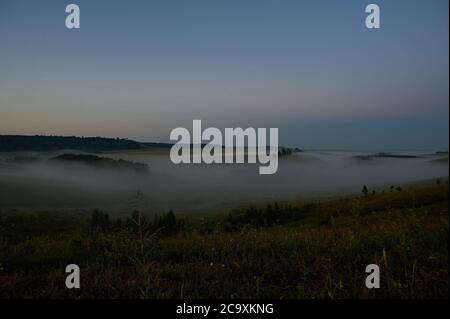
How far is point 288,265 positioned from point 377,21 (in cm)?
325

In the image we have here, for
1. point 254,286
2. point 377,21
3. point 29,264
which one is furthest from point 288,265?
point 29,264

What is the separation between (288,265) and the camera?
468 cm

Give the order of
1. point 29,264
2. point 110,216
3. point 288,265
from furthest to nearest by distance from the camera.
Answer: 1. point 110,216
2. point 29,264
3. point 288,265

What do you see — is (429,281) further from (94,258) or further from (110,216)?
(110,216)
